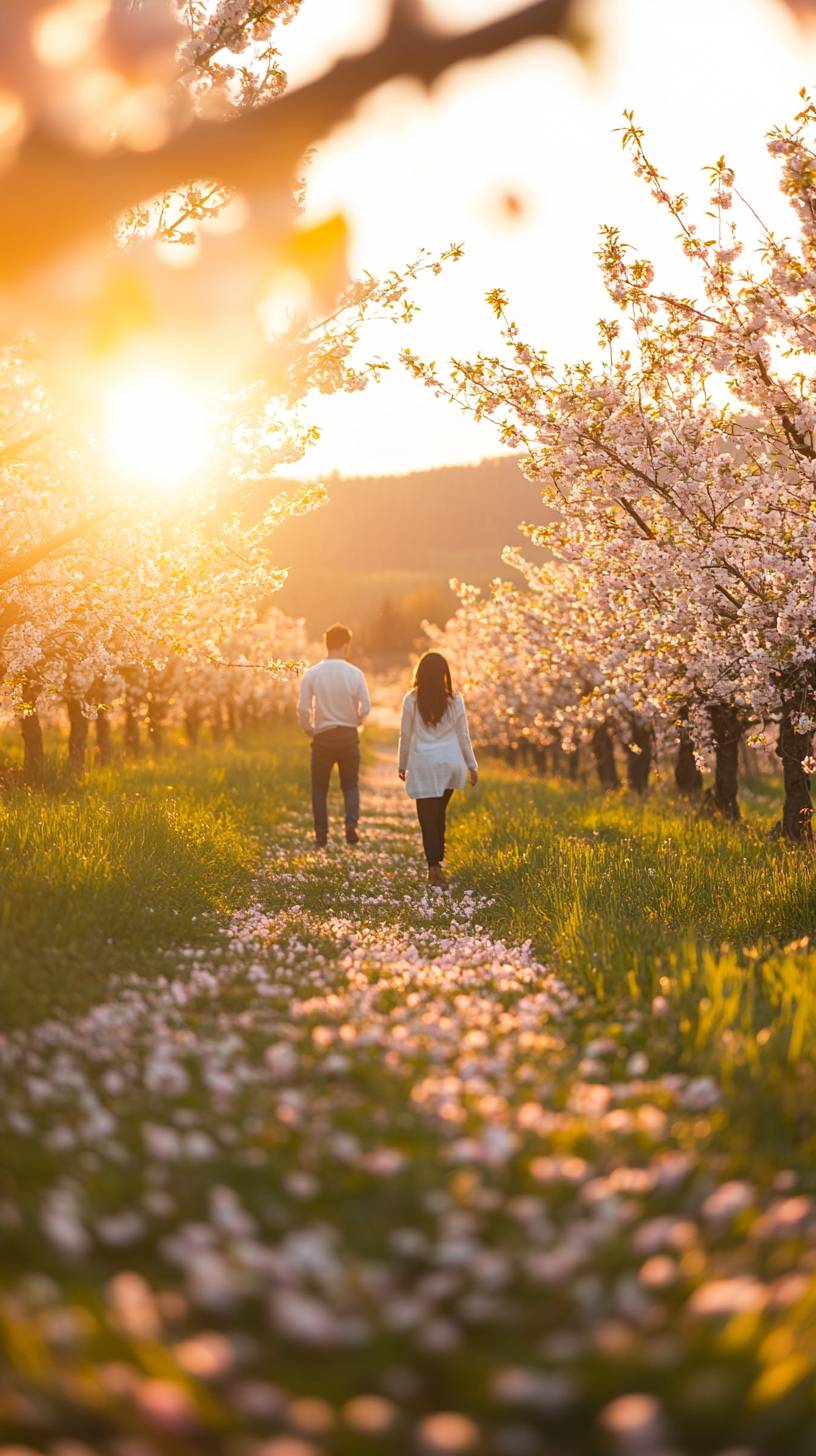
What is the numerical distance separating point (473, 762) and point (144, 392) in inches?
243

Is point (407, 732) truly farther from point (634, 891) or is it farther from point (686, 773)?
point (686, 773)

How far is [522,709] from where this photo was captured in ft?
149

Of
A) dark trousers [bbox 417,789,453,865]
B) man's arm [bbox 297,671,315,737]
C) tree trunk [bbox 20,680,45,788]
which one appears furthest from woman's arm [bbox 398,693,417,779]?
tree trunk [bbox 20,680,45,788]

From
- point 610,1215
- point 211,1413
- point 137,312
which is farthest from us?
point 137,312

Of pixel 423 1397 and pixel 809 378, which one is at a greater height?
pixel 809 378

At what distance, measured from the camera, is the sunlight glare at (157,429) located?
645cm

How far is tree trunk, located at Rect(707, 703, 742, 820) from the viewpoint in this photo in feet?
53.4

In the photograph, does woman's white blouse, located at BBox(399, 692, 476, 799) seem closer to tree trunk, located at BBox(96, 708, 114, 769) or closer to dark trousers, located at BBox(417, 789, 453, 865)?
dark trousers, located at BBox(417, 789, 453, 865)

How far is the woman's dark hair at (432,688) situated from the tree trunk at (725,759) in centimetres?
574

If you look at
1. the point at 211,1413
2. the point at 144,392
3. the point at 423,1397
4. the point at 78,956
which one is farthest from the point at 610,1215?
the point at 144,392

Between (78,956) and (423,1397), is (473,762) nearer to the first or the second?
(78,956)

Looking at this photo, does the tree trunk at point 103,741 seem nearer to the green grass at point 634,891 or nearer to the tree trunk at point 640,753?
the tree trunk at point 640,753

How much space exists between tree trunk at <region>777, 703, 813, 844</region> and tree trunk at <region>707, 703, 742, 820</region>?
201 cm

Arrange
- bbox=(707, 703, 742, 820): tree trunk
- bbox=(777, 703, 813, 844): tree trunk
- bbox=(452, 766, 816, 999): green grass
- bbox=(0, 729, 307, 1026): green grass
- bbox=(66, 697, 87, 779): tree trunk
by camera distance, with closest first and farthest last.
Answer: bbox=(0, 729, 307, 1026): green grass, bbox=(452, 766, 816, 999): green grass, bbox=(777, 703, 813, 844): tree trunk, bbox=(707, 703, 742, 820): tree trunk, bbox=(66, 697, 87, 779): tree trunk
